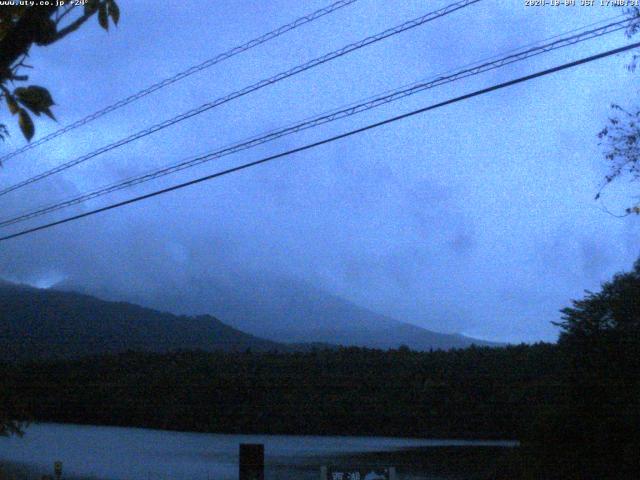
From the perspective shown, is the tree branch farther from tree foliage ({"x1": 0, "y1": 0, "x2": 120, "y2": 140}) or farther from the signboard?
the signboard

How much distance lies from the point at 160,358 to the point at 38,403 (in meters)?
2.86

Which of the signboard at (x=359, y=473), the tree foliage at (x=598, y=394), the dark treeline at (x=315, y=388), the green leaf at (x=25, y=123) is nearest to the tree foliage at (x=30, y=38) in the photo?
the green leaf at (x=25, y=123)

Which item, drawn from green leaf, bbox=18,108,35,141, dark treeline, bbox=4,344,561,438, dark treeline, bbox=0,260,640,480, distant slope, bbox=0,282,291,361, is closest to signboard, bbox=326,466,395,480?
dark treeline, bbox=0,260,640,480

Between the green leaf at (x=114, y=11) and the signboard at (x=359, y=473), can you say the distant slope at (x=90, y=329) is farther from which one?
the green leaf at (x=114, y=11)

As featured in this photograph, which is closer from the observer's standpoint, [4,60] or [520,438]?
[4,60]

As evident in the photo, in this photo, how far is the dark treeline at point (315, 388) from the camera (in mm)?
15695

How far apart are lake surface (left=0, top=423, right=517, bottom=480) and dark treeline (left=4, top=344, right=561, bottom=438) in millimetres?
333

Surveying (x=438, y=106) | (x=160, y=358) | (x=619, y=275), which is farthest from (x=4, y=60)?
(x=160, y=358)

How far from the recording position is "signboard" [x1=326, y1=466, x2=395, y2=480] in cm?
821

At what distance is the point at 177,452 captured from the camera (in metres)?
15.8

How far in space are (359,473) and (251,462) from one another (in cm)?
135

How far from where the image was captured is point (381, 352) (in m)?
16.2

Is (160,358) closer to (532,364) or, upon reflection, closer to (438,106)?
(532,364)

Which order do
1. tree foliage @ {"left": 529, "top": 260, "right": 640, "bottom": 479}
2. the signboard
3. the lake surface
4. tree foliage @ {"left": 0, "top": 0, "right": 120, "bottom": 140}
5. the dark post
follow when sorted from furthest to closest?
the lake surface → tree foliage @ {"left": 529, "top": 260, "right": 640, "bottom": 479} → the dark post → the signboard → tree foliage @ {"left": 0, "top": 0, "right": 120, "bottom": 140}
